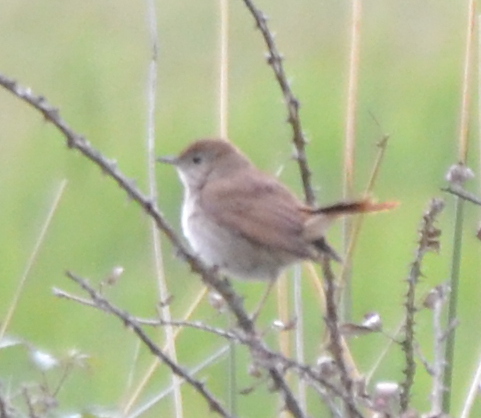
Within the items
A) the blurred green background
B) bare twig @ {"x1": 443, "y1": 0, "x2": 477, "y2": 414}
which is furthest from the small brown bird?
the blurred green background

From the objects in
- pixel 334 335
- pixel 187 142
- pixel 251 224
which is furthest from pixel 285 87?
pixel 187 142

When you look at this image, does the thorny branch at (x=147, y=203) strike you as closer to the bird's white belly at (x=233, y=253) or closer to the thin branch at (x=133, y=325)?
the thin branch at (x=133, y=325)

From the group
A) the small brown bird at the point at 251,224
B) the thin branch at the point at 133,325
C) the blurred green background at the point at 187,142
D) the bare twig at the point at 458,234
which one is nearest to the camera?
the thin branch at the point at 133,325

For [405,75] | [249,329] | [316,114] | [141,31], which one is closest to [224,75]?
[249,329]

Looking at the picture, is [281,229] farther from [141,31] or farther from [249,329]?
[141,31]

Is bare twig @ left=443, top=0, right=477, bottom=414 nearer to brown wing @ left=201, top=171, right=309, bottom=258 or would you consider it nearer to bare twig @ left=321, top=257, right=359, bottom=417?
bare twig @ left=321, top=257, right=359, bottom=417

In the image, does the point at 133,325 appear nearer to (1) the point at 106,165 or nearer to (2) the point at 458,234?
(1) the point at 106,165

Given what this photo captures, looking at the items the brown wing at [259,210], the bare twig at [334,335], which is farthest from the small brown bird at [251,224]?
the bare twig at [334,335]
